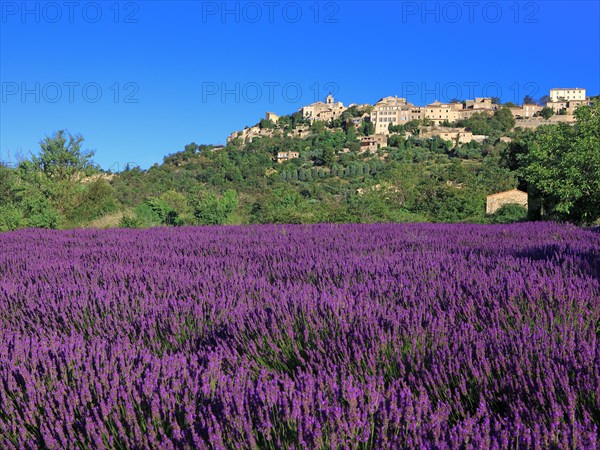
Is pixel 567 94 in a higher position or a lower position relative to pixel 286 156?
higher

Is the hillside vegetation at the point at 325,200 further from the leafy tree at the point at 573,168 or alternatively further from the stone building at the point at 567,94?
the stone building at the point at 567,94

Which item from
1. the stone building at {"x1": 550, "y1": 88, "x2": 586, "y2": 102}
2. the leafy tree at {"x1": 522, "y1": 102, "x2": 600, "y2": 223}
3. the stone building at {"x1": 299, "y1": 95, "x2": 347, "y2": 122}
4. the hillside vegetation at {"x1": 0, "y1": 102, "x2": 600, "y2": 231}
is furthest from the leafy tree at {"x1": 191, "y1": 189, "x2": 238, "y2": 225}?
the stone building at {"x1": 550, "y1": 88, "x2": 586, "y2": 102}

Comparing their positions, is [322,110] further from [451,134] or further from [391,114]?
[451,134]

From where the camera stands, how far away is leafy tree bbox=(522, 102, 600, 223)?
14297 millimetres

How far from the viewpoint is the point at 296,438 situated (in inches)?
49.3

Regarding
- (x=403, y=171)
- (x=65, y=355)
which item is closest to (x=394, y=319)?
(x=65, y=355)

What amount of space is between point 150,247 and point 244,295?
275cm

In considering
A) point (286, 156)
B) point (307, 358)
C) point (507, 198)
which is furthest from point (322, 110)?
point (307, 358)

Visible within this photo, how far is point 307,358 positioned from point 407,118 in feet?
429

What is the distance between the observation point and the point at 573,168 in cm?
1411

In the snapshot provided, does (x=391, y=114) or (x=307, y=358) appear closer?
(x=307, y=358)

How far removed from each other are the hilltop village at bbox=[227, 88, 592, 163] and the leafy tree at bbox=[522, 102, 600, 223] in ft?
270

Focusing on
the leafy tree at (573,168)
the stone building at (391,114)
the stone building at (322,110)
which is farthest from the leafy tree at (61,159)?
the stone building at (322,110)

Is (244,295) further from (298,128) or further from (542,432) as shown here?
(298,128)
